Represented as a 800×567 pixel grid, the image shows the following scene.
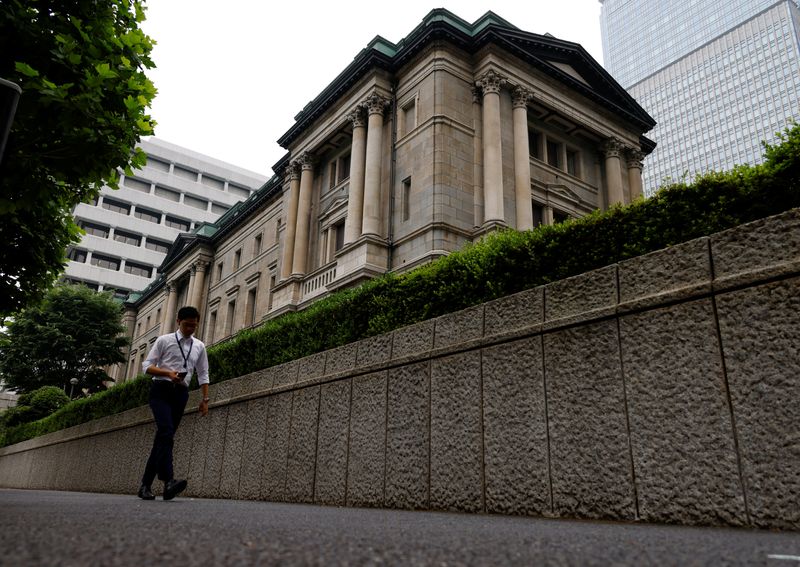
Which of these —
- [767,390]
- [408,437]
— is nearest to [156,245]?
[408,437]

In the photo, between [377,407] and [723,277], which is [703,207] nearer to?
[723,277]

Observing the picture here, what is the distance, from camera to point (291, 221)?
108 ft

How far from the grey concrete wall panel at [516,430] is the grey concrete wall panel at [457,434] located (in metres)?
0.14

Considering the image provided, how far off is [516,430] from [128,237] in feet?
255

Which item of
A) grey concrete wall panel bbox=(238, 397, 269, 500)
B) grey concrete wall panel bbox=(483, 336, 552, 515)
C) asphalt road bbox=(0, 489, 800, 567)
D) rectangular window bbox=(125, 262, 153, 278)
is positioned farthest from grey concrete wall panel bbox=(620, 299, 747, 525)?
rectangular window bbox=(125, 262, 153, 278)

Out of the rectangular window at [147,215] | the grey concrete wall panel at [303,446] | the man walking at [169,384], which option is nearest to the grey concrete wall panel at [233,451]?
the grey concrete wall panel at [303,446]

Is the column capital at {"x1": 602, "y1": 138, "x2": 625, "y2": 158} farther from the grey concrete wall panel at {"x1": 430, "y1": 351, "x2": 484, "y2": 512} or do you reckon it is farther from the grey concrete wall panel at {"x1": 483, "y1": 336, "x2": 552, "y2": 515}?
the grey concrete wall panel at {"x1": 483, "y1": 336, "x2": 552, "y2": 515}

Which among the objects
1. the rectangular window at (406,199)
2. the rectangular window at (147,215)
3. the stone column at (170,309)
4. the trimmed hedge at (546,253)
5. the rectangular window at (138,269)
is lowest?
the trimmed hedge at (546,253)

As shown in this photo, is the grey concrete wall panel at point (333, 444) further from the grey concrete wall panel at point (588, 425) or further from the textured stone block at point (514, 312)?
the grey concrete wall panel at point (588, 425)

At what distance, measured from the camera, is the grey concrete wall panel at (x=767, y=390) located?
416 cm

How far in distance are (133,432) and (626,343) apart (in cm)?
1379

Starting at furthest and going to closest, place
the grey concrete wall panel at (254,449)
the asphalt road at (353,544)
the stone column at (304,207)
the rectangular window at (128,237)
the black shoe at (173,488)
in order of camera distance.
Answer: the rectangular window at (128,237) → the stone column at (304,207) → the grey concrete wall panel at (254,449) → the black shoe at (173,488) → the asphalt road at (353,544)

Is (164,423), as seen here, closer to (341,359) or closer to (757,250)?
(341,359)

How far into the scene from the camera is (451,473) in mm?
6391
